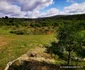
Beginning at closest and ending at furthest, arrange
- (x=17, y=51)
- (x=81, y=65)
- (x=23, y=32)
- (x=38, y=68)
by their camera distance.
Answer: (x=38, y=68)
(x=81, y=65)
(x=17, y=51)
(x=23, y=32)

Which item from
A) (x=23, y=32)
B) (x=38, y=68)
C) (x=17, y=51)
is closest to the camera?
(x=38, y=68)

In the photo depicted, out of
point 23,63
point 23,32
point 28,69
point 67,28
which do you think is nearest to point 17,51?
point 23,63

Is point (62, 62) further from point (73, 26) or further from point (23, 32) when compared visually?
point (23, 32)

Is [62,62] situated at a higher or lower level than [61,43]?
lower

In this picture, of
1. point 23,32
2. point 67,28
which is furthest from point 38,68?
point 23,32

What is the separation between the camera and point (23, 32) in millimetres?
63562

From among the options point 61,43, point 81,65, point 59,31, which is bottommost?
point 81,65

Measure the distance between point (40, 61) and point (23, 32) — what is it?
3708cm

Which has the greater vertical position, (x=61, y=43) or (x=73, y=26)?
(x=73, y=26)

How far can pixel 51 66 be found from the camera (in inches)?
1014

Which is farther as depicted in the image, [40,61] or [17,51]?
[17,51]

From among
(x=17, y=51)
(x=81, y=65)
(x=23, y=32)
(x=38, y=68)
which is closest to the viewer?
(x=38, y=68)

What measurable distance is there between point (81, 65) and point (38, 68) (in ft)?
22.2

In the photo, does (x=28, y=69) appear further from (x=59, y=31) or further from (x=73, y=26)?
(x=73, y=26)
